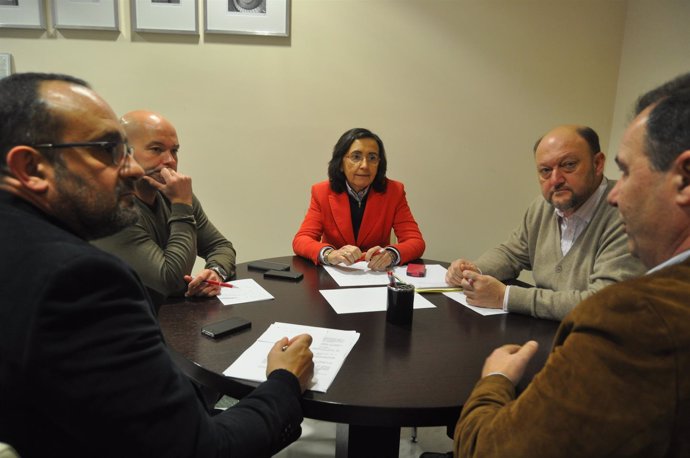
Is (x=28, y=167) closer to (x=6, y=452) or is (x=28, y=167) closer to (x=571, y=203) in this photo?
(x=6, y=452)

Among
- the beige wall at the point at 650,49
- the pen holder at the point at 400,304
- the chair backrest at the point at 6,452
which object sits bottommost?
the pen holder at the point at 400,304

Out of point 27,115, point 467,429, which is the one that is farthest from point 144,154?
point 467,429

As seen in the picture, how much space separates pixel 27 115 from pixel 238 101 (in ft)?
6.90

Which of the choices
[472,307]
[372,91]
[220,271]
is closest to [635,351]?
[472,307]

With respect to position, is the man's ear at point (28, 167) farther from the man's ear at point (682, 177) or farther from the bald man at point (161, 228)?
the man's ear at point (682, 177)

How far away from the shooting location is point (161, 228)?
5.63ft

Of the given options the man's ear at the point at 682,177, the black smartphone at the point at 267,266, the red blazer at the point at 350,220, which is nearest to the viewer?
the man's ear at the point at 682,177

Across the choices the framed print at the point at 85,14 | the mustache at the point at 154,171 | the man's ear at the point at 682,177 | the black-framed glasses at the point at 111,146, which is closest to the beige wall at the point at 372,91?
the framed print at the point at 85,14

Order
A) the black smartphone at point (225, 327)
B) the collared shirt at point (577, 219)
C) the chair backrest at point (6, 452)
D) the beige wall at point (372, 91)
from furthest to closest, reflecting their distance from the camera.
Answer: the beige wall at point (372, 91)
the collared shirt at point (577, 219)
the black smartphone at point (225, 327)
the chair backrest at point (6, 452)

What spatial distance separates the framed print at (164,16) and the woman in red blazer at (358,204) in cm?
118

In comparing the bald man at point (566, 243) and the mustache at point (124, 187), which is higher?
the mustache at point (124, 187)

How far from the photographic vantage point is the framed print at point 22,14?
Result: 8.46ft

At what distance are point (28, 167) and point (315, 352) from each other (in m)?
0.71

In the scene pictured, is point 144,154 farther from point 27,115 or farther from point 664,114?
point 664,114
